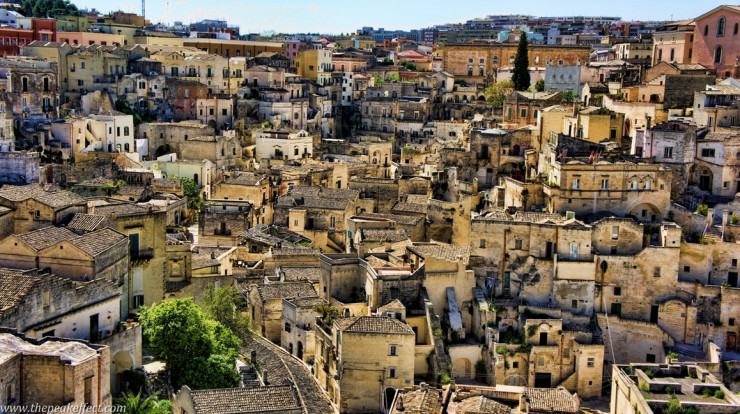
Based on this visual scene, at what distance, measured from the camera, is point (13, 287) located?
91.1 feet

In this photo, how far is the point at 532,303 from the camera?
4194 cm

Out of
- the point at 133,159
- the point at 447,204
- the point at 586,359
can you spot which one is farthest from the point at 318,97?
the point at 586,359

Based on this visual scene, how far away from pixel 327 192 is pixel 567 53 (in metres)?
42.6

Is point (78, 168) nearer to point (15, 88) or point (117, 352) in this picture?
point (15, 88)

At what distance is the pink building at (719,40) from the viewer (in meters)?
62.4

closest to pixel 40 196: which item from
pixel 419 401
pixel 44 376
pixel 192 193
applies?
pixel 44 376

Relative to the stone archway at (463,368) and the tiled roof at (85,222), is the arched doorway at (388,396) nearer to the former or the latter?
the stone archway at (463,368)

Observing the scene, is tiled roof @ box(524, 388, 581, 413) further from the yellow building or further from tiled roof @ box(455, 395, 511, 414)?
the yellow building

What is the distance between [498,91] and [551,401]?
44336 millimetres

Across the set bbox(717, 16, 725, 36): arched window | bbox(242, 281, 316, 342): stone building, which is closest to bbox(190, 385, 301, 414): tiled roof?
bbox(242, 281, 316, 342): stone building

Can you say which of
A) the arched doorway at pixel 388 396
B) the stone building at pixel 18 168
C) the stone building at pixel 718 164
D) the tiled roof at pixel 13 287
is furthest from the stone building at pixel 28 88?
the stone building at pixel 718 164

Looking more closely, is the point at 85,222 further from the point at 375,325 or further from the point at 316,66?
the point at 316,66

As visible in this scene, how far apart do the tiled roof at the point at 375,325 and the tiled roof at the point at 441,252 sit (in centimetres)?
504

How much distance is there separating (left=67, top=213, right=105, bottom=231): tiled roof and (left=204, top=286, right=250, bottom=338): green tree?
5.70 m
